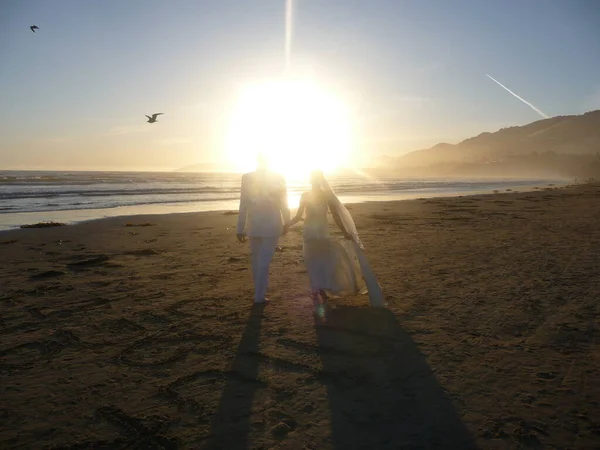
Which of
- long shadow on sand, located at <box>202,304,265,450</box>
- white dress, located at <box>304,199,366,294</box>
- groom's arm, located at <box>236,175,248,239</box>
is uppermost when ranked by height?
groom's arm, located at <box>236,175,248,239</box>

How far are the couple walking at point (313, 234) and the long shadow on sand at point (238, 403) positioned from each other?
4.82 feet

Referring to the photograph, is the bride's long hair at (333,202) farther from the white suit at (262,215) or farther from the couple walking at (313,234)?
the white suit at (262,215)

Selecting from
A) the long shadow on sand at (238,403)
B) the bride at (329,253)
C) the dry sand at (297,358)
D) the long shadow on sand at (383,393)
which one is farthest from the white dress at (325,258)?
the long shadow on sand at (238,403)

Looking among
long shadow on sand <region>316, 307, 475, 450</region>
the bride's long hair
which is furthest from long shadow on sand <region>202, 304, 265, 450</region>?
the bride's long hair

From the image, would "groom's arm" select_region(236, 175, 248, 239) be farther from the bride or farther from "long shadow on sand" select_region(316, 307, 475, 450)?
"long shadow on sand" select_region(316, 307, 475, 450)

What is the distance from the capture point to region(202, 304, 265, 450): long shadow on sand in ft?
9.66

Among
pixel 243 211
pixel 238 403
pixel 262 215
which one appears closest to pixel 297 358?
pixel 238 403

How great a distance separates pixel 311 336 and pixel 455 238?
8.14m

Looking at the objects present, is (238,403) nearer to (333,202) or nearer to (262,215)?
(262,215)

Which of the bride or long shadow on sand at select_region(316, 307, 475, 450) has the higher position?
the bride

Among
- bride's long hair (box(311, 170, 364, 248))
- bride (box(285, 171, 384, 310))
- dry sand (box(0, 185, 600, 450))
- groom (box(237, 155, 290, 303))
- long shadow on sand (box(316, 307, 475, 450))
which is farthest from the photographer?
groom (box(237, 155, 290, 303))

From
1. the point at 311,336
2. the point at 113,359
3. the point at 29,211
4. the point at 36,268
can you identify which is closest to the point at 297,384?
the point at 311,336

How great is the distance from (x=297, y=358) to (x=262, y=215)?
7.74ft

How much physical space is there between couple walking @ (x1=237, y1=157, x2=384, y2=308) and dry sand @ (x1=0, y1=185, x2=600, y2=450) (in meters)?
0.37
